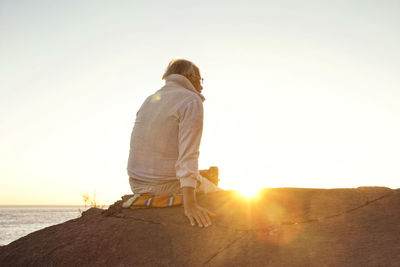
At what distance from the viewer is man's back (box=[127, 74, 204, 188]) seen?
10.1ft

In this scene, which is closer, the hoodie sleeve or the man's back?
the hoodie sleeve

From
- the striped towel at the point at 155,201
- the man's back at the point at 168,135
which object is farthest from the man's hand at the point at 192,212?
the striped towel at the point at 155,201

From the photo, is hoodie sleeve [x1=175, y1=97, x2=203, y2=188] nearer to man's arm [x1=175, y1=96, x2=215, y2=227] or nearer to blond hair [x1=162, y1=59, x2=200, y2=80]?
man's arm [x1=175, y1=96, x2=215, y2=227]

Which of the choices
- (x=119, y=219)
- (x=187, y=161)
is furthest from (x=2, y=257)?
(x=187, y=161)

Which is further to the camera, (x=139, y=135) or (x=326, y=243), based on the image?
(x=139, y=135)

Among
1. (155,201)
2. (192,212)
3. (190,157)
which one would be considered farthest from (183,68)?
(192,212)

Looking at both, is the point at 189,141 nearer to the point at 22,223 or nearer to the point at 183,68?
the point at 183,68

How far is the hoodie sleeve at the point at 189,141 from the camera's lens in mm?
2979

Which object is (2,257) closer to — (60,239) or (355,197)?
(60,239)

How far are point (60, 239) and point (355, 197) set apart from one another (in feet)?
9.13

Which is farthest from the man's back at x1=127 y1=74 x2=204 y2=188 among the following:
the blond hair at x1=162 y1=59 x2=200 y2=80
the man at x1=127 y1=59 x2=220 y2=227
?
the blond hair at x1=162 y1=59 x2=200 y2=80

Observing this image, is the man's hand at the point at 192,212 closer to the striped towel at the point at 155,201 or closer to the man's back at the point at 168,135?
the man's back at the point at 168,135

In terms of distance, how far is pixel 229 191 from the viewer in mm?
3613

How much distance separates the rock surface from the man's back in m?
0.41
